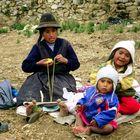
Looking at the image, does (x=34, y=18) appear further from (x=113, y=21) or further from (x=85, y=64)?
(x=85, y=64)

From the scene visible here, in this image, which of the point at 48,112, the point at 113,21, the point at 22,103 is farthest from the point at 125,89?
the point at 113,21

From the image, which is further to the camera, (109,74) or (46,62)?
(46,62)

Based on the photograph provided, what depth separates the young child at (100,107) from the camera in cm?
411

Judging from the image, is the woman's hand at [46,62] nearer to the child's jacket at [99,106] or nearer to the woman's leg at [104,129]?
the child's jacket at [99,106]

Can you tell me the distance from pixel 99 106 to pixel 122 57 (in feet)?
2.18

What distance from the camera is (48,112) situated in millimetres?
4727

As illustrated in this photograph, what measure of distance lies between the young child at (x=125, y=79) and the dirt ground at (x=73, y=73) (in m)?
0.18

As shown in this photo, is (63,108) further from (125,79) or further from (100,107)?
Answer: (125,79)

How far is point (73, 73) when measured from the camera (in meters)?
6.70

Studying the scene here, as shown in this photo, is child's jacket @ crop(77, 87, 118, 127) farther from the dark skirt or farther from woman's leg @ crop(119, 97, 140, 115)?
the dark skirt

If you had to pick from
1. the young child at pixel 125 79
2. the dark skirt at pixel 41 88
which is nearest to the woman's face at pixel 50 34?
the dark skirt at pixel 41 88

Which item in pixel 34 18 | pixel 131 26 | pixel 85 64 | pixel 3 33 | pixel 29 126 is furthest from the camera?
pixel 34 18

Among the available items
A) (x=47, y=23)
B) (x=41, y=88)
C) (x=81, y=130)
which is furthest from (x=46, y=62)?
(x=81, y=130)

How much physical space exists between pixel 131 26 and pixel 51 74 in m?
5.36
